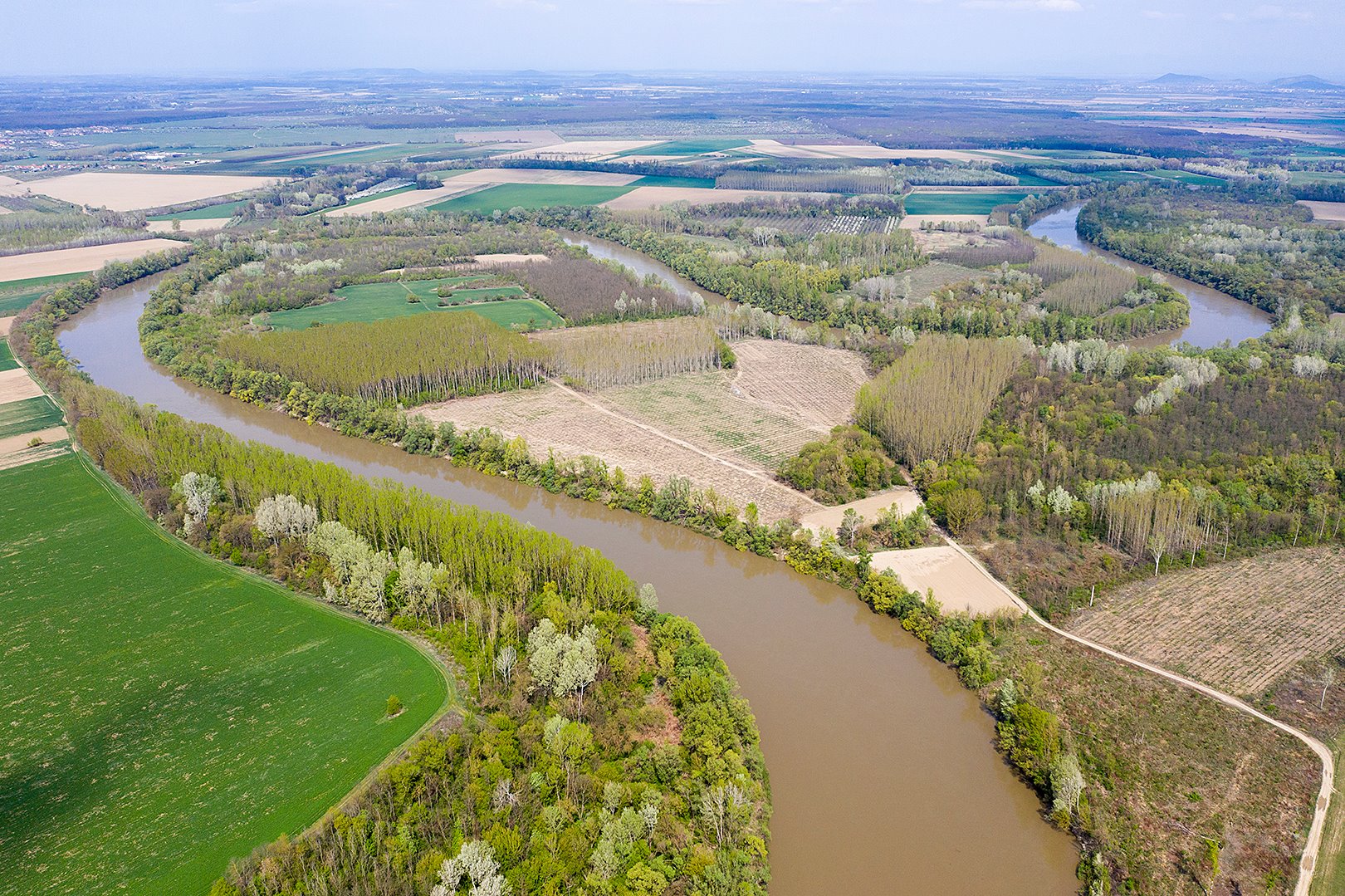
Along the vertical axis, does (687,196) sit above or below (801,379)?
above

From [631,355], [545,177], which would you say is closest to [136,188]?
[545,177]

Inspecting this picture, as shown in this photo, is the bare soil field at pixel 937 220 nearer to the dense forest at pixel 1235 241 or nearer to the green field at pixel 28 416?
the dense forest at pixel 1235 241

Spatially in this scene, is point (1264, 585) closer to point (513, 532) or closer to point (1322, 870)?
point (1322, 870)

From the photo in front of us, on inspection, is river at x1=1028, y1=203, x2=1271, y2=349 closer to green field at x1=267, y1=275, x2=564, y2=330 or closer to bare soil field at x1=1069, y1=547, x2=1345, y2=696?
bare soil field at x1=1069, y1=547, x2=1345, y2=696

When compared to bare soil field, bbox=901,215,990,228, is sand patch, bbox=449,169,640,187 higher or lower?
higher

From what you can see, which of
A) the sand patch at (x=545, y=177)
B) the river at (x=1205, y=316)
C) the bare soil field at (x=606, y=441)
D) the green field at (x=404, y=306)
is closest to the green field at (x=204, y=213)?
the sand patch at (x=545, y=177)

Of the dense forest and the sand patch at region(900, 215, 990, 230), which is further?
the sand patch at region(900, 215, 990, 230)

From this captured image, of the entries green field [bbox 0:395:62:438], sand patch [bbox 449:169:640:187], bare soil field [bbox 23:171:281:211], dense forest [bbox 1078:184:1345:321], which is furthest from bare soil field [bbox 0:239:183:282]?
dense forest [bbox 1078:184:1345:321]

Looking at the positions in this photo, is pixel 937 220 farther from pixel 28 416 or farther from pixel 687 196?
pixel 28 416

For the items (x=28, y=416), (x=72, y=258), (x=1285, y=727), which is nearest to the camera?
(x=1285, y=727)
